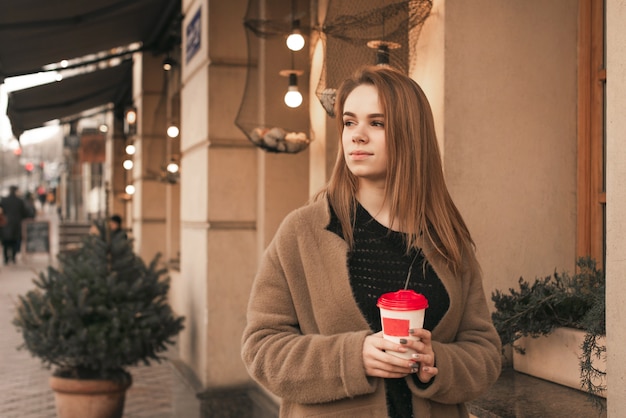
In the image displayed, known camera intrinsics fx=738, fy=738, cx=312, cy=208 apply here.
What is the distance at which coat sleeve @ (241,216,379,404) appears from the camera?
2.17m

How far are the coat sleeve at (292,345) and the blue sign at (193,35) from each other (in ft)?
19.1

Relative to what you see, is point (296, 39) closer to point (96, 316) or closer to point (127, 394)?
point (96, 316)

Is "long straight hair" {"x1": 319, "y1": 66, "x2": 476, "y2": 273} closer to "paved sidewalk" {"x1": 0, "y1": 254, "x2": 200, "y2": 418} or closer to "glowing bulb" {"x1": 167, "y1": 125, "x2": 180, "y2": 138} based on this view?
"paved sidewalk" {"x1": 0, "y1": 254, "x2": 200, "y2": 418}

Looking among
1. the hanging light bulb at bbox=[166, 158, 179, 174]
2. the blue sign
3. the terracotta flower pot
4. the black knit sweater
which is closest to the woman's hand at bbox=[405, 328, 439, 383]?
the black knit sweater

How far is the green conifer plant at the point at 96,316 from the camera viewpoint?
20.3ft

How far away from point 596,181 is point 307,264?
2322 mm

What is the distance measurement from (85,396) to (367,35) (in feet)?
13.2

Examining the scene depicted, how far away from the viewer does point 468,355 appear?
229 cm

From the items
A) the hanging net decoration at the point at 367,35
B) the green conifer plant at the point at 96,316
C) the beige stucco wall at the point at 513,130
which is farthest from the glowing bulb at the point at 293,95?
the green conifer plant at the point at 96,316

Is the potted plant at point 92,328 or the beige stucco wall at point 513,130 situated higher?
the beige stucco wall at point 513,130

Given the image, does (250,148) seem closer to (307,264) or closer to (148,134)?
(307,264)

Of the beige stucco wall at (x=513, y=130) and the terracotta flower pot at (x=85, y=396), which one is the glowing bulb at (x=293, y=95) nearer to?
the beige stucco wall at (x=513, y=130)

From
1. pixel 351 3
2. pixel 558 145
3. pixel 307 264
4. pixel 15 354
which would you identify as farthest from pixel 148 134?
pixel 307 264

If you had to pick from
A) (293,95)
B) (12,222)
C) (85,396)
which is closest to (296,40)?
(293,95)
